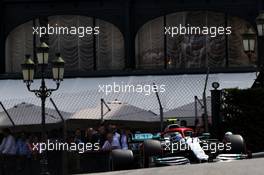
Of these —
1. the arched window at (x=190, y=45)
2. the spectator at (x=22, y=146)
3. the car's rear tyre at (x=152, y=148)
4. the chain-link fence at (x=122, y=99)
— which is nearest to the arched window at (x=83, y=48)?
the arched window at (x=190, y=45)

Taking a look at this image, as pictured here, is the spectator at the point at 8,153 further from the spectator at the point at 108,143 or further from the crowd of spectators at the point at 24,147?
the spectator at the point at 108,143

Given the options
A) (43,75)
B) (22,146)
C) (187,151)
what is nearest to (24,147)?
(22,146)

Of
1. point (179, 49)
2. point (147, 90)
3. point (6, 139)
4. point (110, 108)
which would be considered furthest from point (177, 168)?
point (179, 49)

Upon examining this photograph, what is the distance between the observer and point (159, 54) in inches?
1277

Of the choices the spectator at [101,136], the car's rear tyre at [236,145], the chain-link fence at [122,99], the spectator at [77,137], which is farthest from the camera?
the chain-link fence at [122,99]

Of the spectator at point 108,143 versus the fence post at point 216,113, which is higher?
the fence post at point 216,113

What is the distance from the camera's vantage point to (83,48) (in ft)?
108

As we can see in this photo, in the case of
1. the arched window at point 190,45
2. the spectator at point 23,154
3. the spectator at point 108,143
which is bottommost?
the spectator at point 23,154

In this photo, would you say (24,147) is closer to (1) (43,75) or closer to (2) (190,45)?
(1) (43,75)

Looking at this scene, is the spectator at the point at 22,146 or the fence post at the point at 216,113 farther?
the spectator at the point at 22,146

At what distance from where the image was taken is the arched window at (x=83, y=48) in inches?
1291

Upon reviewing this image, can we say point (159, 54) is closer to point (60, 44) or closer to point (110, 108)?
point (60, 44)

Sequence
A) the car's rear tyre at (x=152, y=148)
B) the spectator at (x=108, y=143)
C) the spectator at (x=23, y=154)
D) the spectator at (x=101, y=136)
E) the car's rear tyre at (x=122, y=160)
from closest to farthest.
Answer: the car's rear tyre at (x=122, y=160) → the car's rear tyre at (x=152, y=148) → the spectator at (x=108, y=143) → the spectator at (x=101, y=136) → the spectator at (x=23, y=154)

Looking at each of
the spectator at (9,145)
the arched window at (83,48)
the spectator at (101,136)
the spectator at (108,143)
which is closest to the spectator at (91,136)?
the spectator at (101,136)
